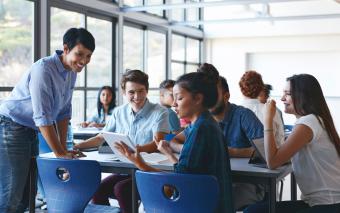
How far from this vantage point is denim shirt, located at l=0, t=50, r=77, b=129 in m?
2.27

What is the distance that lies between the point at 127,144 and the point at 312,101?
933 mm

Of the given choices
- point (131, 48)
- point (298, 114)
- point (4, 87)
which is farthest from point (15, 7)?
point (298, 114)

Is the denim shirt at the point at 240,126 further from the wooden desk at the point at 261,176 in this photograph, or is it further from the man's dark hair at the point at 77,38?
the man's dark hair at the point at 77,38

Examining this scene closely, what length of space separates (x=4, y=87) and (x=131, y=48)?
3421 mm

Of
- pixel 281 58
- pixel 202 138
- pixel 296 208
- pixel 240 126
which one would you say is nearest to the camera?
pixel 202 138

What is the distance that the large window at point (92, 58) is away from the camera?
20.2ft

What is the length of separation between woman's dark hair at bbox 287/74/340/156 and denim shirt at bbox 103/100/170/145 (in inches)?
39.0

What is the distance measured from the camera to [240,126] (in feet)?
8.73

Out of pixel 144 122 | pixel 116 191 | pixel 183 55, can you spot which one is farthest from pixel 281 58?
pixel 116 191

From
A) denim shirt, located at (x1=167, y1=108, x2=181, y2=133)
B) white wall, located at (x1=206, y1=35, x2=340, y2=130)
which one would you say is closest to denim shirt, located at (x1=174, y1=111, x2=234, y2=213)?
denim shirt, located at (x1=167, y1=108, x2=181, y2=133)

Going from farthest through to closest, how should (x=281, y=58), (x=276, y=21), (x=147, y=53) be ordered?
(x=281, y=58) < (x=276, y=21) < (x=147, y=53)

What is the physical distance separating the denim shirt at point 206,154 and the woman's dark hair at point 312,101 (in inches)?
21.4

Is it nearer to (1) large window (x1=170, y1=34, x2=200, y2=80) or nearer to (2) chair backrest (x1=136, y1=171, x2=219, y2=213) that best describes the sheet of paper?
(2) chair backrest (x1=136, y1=171, x2=219, y2=213)

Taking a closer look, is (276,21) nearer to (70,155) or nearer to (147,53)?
(147,53)
